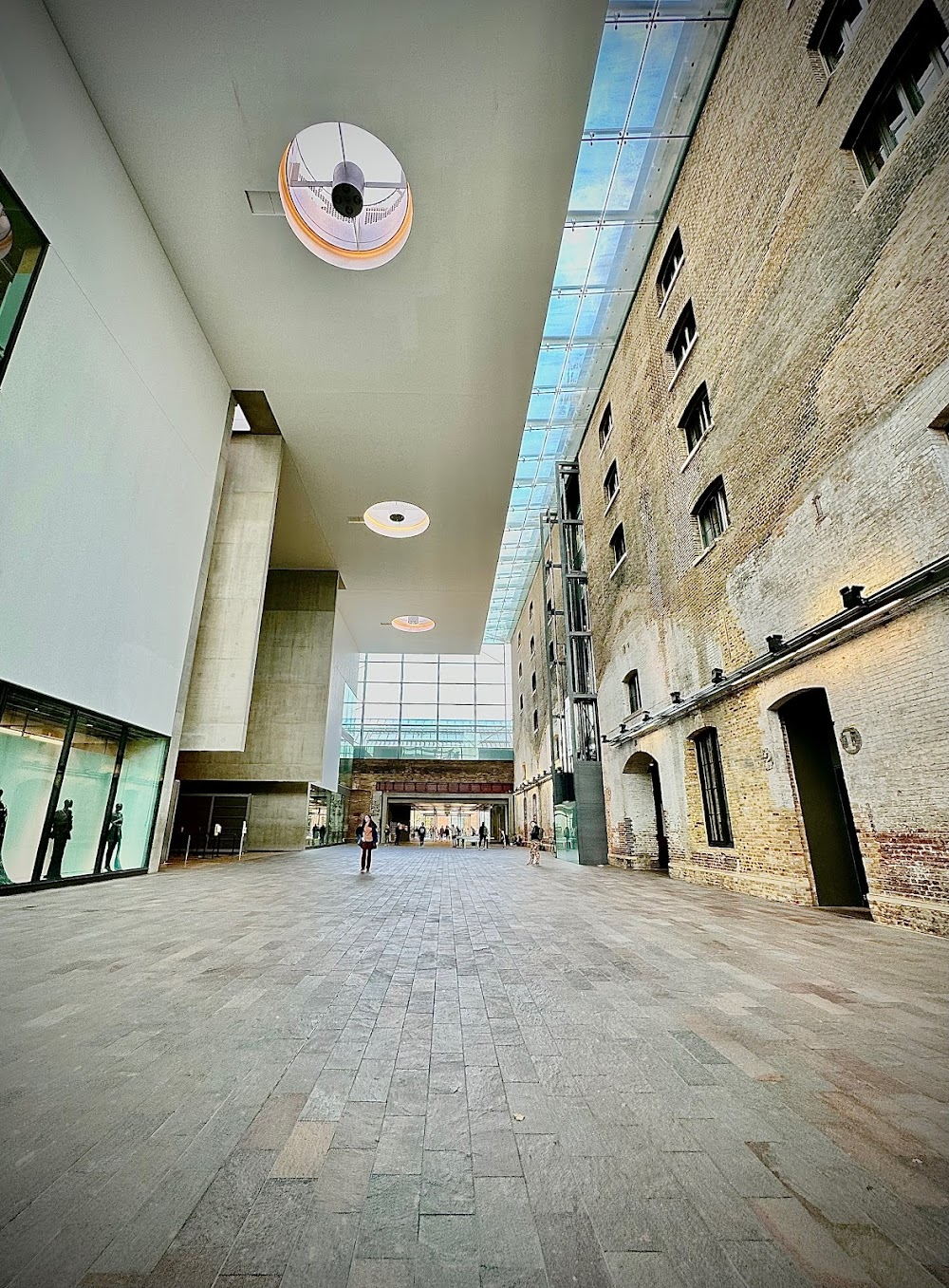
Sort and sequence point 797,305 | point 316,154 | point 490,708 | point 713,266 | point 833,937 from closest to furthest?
point 833,937 < point 797,305 < point 316,154 < point 713,266 < point 490,708

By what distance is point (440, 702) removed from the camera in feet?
150

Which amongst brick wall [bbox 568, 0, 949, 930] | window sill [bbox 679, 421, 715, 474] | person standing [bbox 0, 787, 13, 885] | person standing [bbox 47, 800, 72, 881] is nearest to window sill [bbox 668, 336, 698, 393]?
brick wall [bbox 568, 0, 949, 930]

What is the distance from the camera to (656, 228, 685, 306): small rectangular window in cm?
1415

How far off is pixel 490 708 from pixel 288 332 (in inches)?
1351

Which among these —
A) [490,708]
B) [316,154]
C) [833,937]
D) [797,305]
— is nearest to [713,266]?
[797,305]

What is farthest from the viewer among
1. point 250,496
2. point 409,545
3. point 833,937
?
point 409,545

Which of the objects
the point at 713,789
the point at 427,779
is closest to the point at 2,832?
the point at 713,789

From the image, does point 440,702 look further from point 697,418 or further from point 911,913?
point 911,913

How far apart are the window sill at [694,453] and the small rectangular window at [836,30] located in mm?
5346

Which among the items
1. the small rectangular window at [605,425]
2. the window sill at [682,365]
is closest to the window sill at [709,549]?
the window sill at [682,365]

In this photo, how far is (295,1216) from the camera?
1.85 meters

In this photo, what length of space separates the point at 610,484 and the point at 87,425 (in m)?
14.8

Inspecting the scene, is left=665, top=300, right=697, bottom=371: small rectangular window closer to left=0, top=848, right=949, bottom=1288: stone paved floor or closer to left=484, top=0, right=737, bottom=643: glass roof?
left=484, top=0, right=737, bottom=643: glass roof

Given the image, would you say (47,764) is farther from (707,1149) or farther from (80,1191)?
(707,1149)
